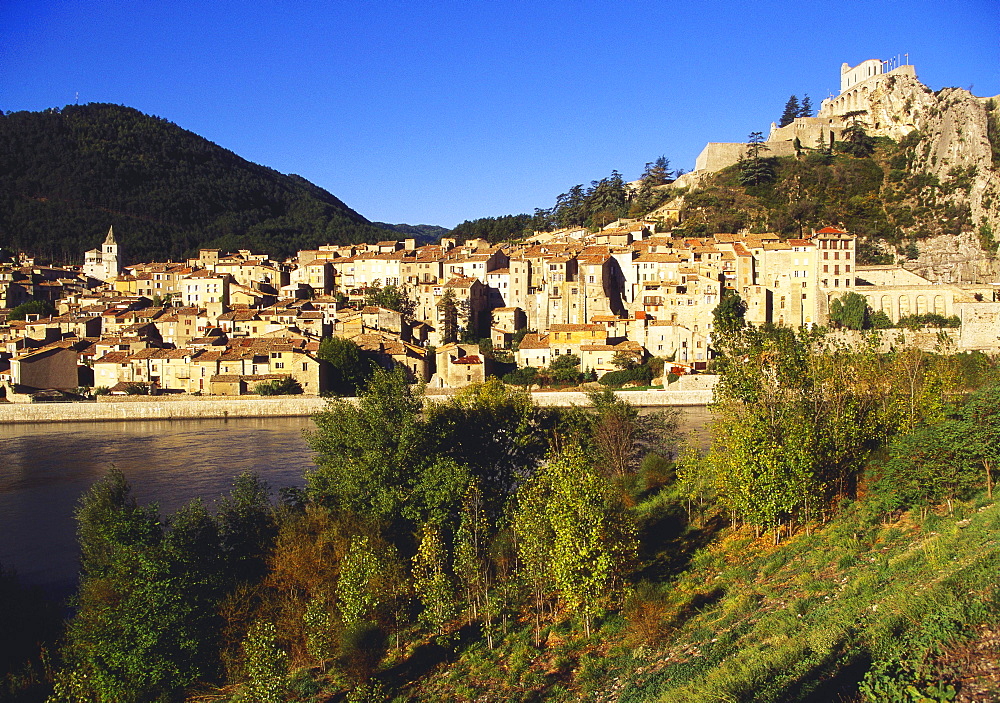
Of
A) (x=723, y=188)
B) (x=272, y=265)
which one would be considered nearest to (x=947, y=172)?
(x=723, y=188)

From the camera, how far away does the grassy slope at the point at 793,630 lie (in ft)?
15.9

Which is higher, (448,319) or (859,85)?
(859,85)

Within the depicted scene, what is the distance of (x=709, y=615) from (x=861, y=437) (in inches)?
170

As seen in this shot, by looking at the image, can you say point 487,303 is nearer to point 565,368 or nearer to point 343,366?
point 565,368

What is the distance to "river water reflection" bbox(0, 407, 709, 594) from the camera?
14164 mm

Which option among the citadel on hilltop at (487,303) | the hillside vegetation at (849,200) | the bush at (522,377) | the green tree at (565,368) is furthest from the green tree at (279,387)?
the hillside vegetation at (849,200)

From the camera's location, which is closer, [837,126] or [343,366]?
[343,366]

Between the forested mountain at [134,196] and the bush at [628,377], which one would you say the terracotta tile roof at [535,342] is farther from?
the forested mountain at [134,196]

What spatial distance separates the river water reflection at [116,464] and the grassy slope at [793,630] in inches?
240

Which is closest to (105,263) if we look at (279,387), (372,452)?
(279,387)

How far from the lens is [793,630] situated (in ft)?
21.1

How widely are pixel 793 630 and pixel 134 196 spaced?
82.1m

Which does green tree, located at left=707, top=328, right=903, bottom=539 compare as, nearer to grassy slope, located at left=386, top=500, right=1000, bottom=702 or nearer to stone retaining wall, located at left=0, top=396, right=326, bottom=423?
grassy slope, located at left=386, top=500, right=1000, bottom=702

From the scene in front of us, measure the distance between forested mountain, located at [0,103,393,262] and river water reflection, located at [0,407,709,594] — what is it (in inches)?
1693
